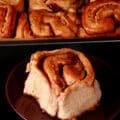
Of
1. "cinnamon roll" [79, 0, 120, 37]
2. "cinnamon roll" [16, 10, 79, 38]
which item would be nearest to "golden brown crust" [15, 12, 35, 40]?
"cinnamon roll" [16, 10, 79, 38]

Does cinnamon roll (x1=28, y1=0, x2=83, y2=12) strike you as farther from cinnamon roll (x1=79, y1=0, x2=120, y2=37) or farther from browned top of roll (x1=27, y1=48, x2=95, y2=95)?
browned top of roll (x1=27, y1=48, x2=95, y2=95)

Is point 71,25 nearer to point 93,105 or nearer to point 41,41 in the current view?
point 41,41

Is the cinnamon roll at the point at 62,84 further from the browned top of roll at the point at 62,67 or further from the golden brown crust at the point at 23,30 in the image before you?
the golden brown crust at the point at 23,30

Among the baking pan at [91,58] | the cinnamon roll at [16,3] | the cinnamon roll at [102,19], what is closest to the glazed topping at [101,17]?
the cinnamon roll at [102,19]

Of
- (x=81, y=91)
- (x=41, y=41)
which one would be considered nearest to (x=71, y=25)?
(x=41, y=41)

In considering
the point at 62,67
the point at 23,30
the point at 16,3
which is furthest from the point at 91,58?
the point at 16,3

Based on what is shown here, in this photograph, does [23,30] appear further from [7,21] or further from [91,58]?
[91,58]
